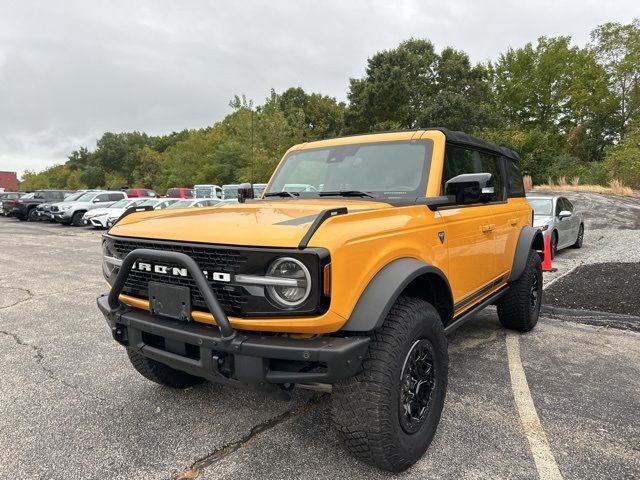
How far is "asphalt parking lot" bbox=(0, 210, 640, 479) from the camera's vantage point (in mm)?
2432

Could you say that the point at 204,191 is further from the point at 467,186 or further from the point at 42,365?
the point at 467,186

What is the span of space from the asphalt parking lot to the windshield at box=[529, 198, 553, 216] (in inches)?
212

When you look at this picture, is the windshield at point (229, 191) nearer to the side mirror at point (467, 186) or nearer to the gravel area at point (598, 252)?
the gravel area at point (598, 252)

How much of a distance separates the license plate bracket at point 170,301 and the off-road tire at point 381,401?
88cm

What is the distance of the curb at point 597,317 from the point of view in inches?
195

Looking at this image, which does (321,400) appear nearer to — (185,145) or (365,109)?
(365,109)

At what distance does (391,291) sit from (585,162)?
48.4 meters

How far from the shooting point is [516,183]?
16.3ft

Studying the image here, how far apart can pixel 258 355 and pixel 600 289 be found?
597 cm

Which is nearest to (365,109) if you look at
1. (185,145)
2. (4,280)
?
(185,145)

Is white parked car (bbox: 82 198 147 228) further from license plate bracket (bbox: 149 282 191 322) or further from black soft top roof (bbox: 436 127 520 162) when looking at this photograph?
license plate bracket (bbox: 149 282 191 322)

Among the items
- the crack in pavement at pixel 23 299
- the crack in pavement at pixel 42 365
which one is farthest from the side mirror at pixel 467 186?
the crack in pavement at pixel 23 299

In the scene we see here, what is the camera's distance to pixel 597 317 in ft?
17.1

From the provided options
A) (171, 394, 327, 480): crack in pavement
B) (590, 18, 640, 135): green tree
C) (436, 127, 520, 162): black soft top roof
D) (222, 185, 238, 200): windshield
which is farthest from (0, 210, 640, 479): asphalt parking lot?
(590, 18, 640, 135): green tree
